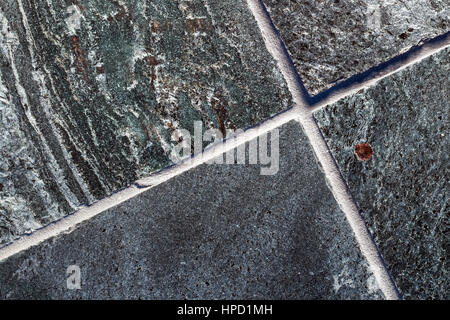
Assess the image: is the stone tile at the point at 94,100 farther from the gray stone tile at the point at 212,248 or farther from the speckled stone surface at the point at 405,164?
the speckled stone surface at the point at 405,164

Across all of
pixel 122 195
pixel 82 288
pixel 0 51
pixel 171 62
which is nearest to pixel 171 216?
pixel 122 195

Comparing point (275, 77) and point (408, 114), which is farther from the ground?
point (275, 77)

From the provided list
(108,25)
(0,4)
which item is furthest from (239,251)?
(0,4)

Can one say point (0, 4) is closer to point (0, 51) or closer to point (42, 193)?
point (0, 51)

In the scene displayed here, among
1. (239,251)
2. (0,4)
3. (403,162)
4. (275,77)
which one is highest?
(0,4)

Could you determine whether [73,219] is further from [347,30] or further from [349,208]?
[347,30]

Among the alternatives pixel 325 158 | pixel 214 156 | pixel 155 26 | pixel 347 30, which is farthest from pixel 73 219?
pixel 347 30
